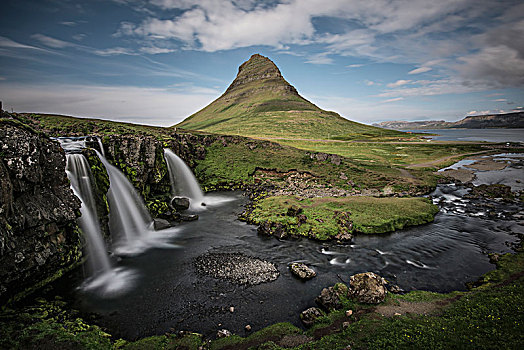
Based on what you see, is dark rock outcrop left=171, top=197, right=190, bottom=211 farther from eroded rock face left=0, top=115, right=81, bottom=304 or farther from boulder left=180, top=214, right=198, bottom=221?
eroded rock face left=0, top=115, right=81, bottom=304

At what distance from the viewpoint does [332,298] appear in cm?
1670

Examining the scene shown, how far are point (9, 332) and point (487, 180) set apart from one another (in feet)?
273

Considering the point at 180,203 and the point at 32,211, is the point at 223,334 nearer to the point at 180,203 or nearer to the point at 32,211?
the point at 32,211

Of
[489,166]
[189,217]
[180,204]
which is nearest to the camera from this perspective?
[189,217]

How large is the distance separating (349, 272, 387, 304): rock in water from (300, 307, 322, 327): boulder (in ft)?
9.14

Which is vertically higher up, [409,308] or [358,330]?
[358,330]

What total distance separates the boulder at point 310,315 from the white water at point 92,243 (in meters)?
14.4

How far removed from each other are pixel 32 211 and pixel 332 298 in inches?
912

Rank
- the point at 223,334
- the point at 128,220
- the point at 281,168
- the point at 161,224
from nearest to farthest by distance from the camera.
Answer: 1. the point at 223,334
2. the point at 128,220
3. the point at 161,224
4. the point at 281,168

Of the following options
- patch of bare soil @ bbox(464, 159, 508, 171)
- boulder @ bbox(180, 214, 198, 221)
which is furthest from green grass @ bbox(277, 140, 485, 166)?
boulder @ bbox(180, 214, 198, 221)

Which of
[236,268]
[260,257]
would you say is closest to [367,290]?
[260,257]

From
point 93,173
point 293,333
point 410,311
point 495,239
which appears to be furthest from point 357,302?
point 93,173

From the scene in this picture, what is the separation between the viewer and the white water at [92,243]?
19.9 metres

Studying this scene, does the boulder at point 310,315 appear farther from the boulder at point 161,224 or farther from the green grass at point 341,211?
the boulder at point 161,224
